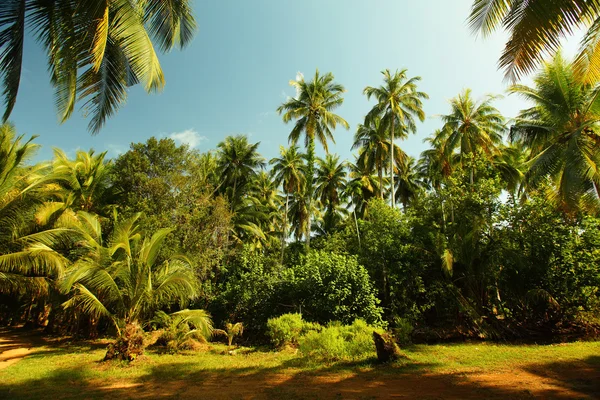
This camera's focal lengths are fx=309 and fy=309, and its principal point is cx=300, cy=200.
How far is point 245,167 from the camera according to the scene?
25125 millimetres

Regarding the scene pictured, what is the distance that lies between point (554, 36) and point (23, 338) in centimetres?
1936

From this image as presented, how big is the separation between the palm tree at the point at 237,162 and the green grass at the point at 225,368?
16.0 m

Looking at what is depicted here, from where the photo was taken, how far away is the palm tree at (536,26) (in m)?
4.55

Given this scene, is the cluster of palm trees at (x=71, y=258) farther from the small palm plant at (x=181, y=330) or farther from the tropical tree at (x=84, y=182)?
the tropical tree at (x=84, y=182)

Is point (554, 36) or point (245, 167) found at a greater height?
point (245, 167)

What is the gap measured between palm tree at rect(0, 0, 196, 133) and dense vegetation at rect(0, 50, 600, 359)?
17.0ft

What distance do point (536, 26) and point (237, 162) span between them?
22202 mm

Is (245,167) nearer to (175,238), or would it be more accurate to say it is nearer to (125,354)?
(175,238)

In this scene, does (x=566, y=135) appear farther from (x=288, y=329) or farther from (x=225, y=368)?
(x=225, y=368)

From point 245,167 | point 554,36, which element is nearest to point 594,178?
point 554,36

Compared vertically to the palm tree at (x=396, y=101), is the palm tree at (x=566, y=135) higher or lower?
lower

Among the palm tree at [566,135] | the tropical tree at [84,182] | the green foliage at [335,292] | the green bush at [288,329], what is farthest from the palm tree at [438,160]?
the tropical tree at [84,182]

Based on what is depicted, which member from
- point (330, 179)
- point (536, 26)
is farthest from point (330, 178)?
point (536, 26)

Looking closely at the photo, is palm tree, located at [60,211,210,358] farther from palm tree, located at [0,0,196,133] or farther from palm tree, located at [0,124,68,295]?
palm tree, located at [0,0,196,133]
